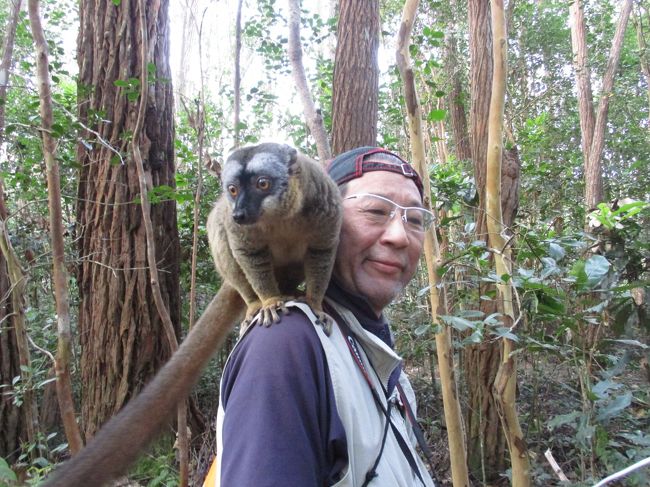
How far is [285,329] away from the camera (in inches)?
54.5

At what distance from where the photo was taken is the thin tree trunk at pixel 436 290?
2338mm

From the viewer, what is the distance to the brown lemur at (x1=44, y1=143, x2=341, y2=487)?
2152mm

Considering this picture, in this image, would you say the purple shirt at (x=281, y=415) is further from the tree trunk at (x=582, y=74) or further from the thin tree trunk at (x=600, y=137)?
the tree trunk at (x=582, y=74)

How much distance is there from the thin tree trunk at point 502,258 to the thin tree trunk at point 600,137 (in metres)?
7.25

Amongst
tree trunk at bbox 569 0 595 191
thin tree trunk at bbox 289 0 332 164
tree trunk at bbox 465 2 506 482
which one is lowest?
tree trunk at bbox 465 2 506 482

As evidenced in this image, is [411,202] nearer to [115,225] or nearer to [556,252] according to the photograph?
[556,252]

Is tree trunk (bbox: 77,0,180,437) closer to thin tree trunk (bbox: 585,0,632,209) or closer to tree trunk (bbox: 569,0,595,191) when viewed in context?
thin tree trunk (bbox: 585,0,632,209)

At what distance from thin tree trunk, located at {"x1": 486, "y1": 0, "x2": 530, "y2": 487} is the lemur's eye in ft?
3.52

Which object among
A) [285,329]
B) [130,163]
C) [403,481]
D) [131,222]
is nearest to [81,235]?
[131,222]

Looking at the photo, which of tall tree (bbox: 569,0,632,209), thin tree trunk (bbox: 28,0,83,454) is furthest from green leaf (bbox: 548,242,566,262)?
tall tree (bbox: 569,0,632,209)

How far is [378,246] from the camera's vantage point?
2033mm

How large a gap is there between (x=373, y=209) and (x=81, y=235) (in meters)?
3.21

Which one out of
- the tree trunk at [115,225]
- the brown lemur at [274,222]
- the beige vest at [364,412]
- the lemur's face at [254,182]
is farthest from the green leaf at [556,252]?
the tree trunk at [115,225]

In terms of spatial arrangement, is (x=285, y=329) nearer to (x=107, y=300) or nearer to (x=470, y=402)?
(x=107, y=300)
